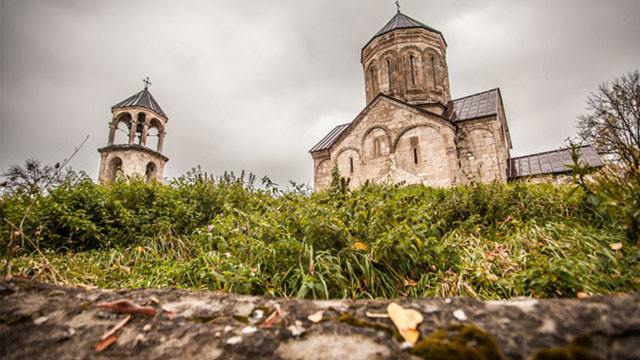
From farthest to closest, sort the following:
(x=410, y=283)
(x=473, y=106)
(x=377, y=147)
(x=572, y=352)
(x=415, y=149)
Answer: (x=473, y=106)
(x=377, y=147)
(x=415, y=149)
(x=410, y=283)
(x=572, y=352)

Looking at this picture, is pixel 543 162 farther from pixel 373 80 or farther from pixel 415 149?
pixel 373 80

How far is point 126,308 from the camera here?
127 cm

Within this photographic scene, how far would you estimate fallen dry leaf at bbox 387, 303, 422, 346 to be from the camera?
104 cm

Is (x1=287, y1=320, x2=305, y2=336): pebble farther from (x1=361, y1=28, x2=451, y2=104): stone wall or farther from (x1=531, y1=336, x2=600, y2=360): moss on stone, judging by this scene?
(x1=361, y1=28, x2=451, y2=104): stone wall

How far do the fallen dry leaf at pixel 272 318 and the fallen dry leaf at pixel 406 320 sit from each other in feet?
1.58

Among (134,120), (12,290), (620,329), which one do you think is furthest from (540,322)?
(134,120)

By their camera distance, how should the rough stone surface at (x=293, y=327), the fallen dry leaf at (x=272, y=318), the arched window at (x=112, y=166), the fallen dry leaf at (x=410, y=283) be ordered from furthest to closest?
the arched window at (x=112, y=166) < the fallen dry leaf at (x=410, y=283) < the fallen dry leaf at (x=272, y=318) < the rough stone surface at (x=293, y=327)

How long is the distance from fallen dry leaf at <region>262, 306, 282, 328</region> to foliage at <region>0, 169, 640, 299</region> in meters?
0.83

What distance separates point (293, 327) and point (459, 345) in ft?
2.01

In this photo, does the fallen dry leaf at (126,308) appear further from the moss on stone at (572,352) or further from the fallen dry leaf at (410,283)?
the fallen dry leaf at (410,283)

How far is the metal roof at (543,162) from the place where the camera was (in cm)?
1246

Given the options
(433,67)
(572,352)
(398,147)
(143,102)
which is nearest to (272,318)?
(572,352)

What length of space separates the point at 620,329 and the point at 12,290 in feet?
8.40

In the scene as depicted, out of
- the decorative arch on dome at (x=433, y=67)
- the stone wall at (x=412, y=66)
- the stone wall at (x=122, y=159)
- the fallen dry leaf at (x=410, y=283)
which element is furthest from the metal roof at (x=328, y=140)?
the fallen dry leaf at (x=410, y=283)
